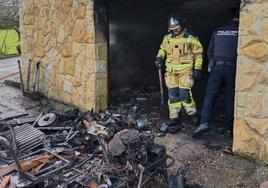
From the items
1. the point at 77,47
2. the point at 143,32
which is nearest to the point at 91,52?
the point at 77,47

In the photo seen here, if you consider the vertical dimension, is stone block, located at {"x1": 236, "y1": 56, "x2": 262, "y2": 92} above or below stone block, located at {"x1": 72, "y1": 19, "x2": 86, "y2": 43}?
below

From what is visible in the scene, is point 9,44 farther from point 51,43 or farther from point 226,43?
point 226,43

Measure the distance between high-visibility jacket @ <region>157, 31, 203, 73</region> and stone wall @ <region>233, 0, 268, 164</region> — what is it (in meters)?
1.66

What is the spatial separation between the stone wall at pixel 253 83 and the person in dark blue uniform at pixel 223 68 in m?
0.91

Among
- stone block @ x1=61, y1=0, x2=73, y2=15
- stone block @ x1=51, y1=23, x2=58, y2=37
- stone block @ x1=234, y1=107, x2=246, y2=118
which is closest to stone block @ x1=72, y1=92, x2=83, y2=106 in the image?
stone block @ x1=51, y1=23, x2=58, y2=37

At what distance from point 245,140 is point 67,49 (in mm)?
4840

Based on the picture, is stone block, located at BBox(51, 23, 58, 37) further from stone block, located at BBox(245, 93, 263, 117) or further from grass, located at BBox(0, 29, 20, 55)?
grass, located at BBox(0, 29, 20, 55)

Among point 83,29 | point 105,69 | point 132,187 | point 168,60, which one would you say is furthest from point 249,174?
point 83,29

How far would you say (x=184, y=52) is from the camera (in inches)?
316

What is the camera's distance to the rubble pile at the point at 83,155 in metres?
5.62

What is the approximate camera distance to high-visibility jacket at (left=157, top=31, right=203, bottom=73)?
8008mm

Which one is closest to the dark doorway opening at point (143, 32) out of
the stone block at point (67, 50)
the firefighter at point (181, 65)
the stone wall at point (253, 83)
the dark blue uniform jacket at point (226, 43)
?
the stone block at point (67, 50)

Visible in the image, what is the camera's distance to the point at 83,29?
8.85m

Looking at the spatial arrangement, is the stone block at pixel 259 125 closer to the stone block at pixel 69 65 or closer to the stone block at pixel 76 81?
the stone block at pixel 76 81
